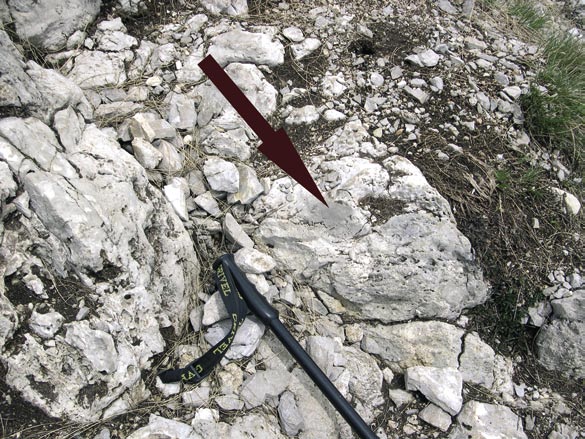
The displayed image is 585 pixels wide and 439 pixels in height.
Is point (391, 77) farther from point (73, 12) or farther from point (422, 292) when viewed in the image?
point (73, 12)

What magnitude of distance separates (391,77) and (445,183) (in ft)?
2.71

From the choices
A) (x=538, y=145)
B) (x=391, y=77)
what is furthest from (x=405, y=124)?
(x=538, y=145)

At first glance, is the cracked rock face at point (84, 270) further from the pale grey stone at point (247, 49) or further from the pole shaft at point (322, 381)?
the pale grey stone at point (247, 49)

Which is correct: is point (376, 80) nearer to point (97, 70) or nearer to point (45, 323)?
point (97, 70)

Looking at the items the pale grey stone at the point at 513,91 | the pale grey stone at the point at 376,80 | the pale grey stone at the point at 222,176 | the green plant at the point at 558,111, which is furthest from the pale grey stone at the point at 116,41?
the green plant at the point at 558,111

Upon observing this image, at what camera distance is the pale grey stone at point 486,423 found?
2.44m

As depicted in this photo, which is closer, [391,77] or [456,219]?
[456,219]

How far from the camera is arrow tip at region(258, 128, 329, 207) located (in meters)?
2.83

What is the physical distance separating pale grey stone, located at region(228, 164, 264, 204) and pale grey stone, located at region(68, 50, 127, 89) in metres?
1.03

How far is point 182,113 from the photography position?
2992 millimetres

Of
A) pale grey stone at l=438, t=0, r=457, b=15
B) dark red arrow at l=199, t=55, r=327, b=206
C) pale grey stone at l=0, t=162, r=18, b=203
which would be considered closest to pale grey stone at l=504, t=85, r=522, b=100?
pale grey stone at l=438, t=0, r=457, b=15

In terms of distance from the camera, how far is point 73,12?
3062 mm

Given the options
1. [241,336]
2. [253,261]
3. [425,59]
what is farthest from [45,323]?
[425,59]

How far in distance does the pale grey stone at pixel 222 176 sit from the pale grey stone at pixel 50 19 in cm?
127
